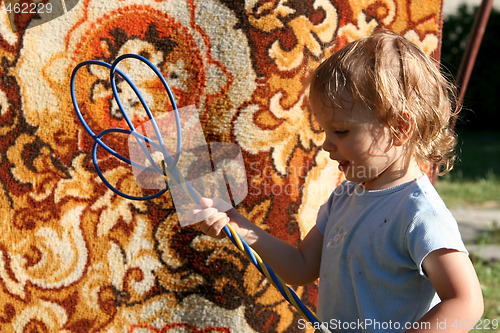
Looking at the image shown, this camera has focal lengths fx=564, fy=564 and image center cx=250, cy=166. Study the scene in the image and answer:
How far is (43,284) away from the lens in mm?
1384

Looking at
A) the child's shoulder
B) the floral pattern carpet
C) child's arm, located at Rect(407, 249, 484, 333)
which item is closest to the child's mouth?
the child's shoulder

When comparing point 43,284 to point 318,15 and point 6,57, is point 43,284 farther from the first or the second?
point 318,15

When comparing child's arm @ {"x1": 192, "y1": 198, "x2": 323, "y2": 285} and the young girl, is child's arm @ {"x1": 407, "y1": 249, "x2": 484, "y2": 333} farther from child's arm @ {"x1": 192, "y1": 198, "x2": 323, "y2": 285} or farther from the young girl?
child's arm @ {"x1": 192, "y1": 198, "x2": 323, "y2": 285}

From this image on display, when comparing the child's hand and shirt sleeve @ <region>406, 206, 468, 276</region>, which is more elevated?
the child's hand

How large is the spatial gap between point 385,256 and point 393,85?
0.29 metres

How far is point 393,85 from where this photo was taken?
97 cm

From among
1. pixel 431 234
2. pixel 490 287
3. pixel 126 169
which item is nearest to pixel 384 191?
pixel 431 234

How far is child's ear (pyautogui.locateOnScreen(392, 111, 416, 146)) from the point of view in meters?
0.99

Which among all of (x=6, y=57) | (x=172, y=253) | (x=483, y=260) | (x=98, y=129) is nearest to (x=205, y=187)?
(x=172, y=253)

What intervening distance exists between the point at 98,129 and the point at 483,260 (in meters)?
1.94

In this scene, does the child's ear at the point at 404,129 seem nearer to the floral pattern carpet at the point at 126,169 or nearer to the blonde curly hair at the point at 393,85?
the blonde curly hair at the point at 393,85

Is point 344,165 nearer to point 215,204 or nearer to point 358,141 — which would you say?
point 358,141

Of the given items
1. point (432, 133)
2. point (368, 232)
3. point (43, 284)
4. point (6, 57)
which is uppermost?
point (6, 57)

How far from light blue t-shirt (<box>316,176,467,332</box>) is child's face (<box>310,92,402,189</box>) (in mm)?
54
